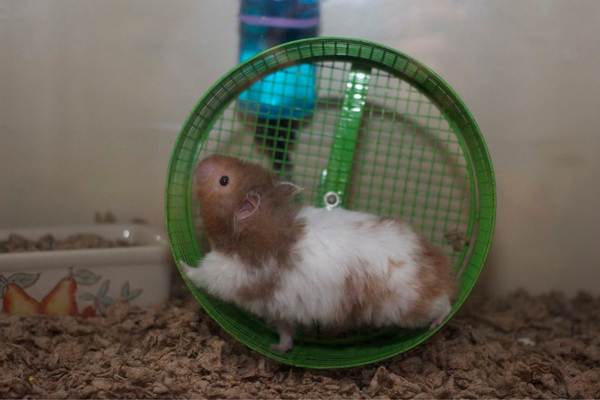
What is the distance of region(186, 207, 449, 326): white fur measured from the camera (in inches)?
92.1

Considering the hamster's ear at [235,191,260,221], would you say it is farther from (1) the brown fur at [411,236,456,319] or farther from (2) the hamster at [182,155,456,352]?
(1) the brown fur at [411,236,456,319]

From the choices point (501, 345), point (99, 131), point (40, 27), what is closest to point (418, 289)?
point (501, 345)

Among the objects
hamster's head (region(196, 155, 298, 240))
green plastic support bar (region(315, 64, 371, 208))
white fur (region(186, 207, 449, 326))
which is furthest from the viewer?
green plastic support bar (region(315, 64, 371, 208))

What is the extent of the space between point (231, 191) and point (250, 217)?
15cm

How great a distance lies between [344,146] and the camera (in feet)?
9.19

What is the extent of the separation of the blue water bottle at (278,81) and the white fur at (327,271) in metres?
0.52

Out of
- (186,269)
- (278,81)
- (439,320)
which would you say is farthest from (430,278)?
(278,81)

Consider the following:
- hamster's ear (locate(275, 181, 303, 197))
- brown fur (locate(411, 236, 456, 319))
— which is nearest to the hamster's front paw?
hamster's ear (locate(275, 181, 303, 197))

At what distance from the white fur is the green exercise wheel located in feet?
0.51

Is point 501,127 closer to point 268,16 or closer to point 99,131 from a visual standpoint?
point 268,16

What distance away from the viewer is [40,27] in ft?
10.1

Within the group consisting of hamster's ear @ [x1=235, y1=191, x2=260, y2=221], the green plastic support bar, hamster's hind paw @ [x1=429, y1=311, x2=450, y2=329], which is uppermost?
the green plastic support bar

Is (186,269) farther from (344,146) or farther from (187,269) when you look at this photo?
(344,146)

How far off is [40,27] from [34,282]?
122 centimetres
